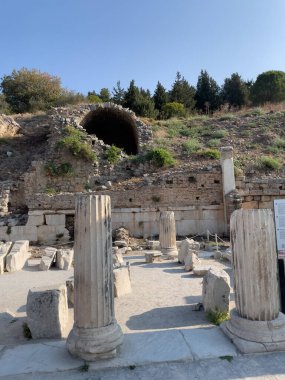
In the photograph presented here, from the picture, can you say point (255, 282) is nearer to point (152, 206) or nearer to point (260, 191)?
point (152, 206)

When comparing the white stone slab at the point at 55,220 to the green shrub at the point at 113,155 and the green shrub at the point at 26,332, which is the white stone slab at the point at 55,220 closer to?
the green shrub at the point at 113,155

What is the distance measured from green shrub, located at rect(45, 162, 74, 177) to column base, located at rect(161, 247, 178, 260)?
26.3 ft

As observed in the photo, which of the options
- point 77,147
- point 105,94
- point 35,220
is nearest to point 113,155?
point 77,147

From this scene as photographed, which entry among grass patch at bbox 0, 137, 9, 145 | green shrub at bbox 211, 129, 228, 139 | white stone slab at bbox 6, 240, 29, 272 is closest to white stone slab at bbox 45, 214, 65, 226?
white stone slab at bbox 6, 240, 29, 272

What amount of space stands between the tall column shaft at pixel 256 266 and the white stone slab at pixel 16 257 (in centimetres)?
731

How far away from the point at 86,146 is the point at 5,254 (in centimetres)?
907

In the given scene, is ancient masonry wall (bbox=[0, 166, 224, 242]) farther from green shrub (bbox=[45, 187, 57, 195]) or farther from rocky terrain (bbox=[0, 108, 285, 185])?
rocky terrain (bbox=[0, 108, 285, 185])

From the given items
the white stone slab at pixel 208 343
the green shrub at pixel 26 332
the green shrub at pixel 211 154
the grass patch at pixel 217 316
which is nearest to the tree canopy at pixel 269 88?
the green shrub at pixel 211 154

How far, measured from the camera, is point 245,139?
2166 centimetres

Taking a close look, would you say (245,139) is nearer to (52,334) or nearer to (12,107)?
(52,334)

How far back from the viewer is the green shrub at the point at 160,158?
17.5 m

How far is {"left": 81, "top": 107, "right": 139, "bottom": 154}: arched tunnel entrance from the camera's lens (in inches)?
853

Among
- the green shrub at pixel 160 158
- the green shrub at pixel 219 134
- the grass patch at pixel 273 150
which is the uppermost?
the green shrub at pixel 219 134

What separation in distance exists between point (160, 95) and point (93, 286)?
32.7 meters
